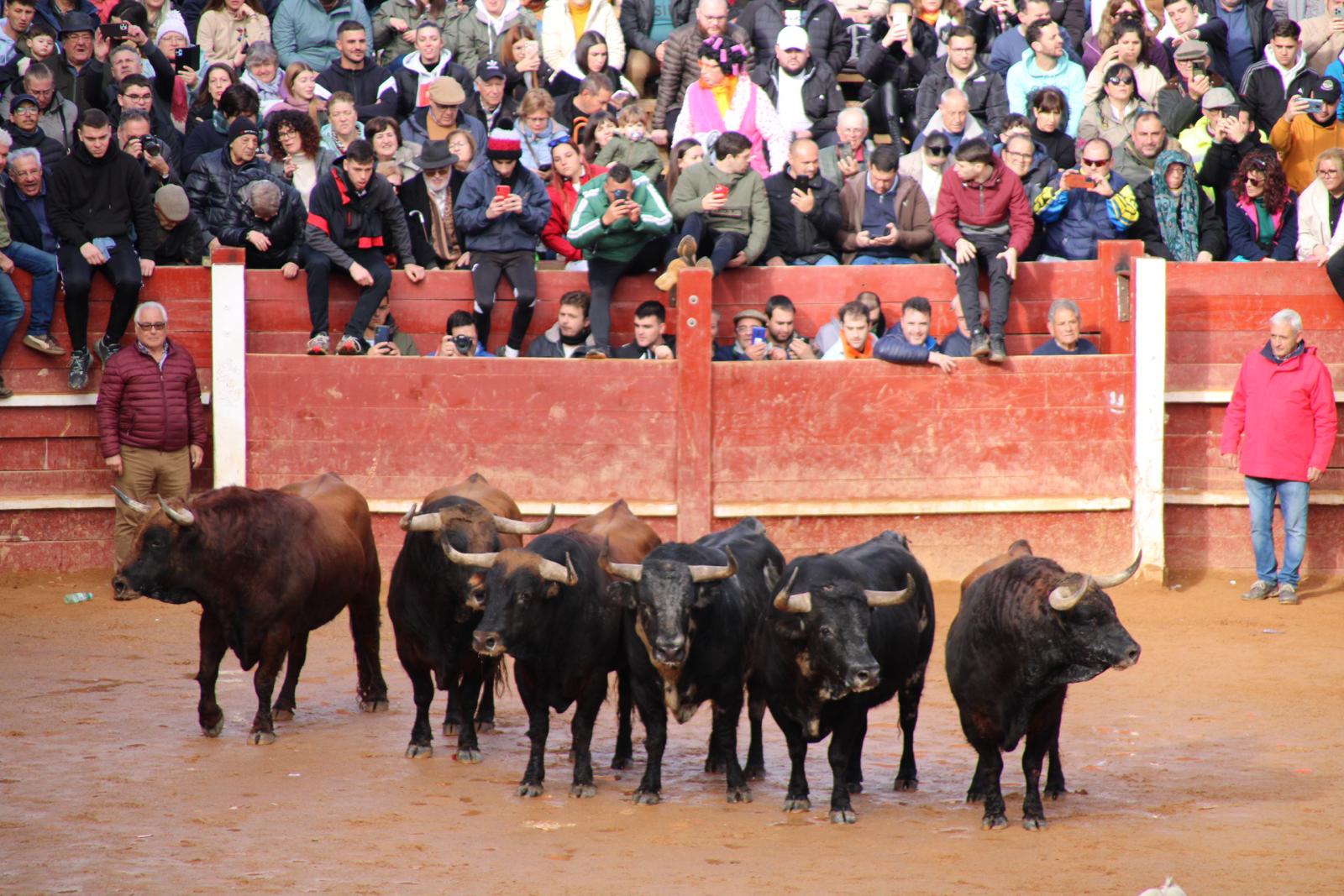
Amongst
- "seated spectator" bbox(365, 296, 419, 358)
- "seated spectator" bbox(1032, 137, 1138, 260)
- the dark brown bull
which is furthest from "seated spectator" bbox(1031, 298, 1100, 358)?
the dark brown bull

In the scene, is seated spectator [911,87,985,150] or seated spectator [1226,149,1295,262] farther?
seated spectator [911,87,985,150]

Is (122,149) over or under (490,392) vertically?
over

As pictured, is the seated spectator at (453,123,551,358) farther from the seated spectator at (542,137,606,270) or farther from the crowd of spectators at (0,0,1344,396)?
the seated spectator at (542,137,606,270)

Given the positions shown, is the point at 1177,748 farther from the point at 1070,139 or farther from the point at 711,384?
the point at 1070,139

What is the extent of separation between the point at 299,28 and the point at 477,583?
9054 mm

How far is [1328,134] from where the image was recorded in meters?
14.1

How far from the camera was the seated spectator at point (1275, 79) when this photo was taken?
595 inches

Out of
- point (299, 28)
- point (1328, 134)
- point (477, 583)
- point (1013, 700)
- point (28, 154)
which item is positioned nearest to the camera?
point (1013, 700)

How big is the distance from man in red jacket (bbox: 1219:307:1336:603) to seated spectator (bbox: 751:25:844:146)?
15.3 feet

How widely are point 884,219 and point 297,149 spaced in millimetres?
4654

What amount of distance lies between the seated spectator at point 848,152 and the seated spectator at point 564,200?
1.88m

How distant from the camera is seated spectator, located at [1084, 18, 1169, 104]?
48.7ft

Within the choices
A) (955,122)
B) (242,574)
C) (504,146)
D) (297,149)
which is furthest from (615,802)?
(955,122)

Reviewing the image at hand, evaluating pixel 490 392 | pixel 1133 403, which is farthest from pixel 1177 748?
pixel 490 392
